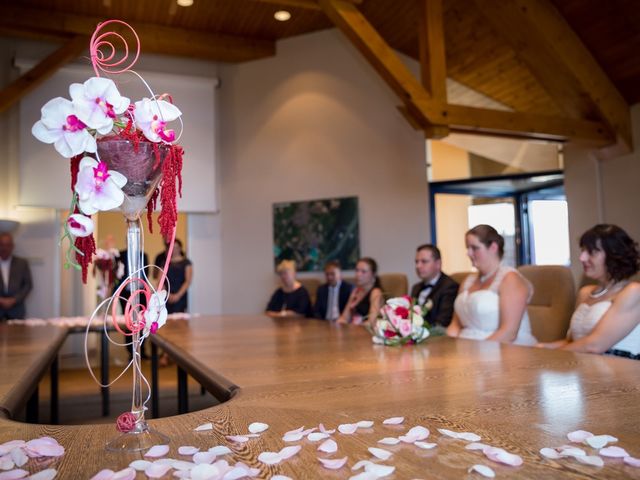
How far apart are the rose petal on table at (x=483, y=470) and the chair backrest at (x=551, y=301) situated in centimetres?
227

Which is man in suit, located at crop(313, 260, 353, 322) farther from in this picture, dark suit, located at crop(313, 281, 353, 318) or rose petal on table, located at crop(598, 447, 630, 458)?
rose petal on table, located at crop(598, 447, 630, 458)

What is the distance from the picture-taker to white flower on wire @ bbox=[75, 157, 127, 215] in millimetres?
714

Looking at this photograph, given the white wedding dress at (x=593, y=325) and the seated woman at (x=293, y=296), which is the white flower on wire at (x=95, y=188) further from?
the seated woman at (x=293, y=296)

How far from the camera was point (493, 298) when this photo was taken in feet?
8.59

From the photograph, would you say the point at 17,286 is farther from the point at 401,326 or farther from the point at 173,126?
the point at 401,326

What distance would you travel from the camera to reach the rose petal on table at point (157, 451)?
71cm

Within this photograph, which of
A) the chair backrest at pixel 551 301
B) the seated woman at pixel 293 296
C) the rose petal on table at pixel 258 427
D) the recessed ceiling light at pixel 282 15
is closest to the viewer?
the rose petal on table at pixel 258 427

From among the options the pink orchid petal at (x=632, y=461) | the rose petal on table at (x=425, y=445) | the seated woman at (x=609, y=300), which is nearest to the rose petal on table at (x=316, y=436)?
the rose petal on table at (x=425, y=445)

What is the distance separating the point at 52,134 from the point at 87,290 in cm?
628

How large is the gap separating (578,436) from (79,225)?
70 centimetres

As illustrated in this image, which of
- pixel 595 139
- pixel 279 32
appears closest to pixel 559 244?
pixel 595 139

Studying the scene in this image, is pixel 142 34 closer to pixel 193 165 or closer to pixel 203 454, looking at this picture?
pixel 193 165

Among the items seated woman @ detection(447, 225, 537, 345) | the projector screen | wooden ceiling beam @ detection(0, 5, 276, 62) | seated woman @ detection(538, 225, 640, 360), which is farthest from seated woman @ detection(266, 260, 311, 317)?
wooden ceiling beam @ detection(0, 5, 276, 62)

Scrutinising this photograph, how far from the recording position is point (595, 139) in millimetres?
5004
